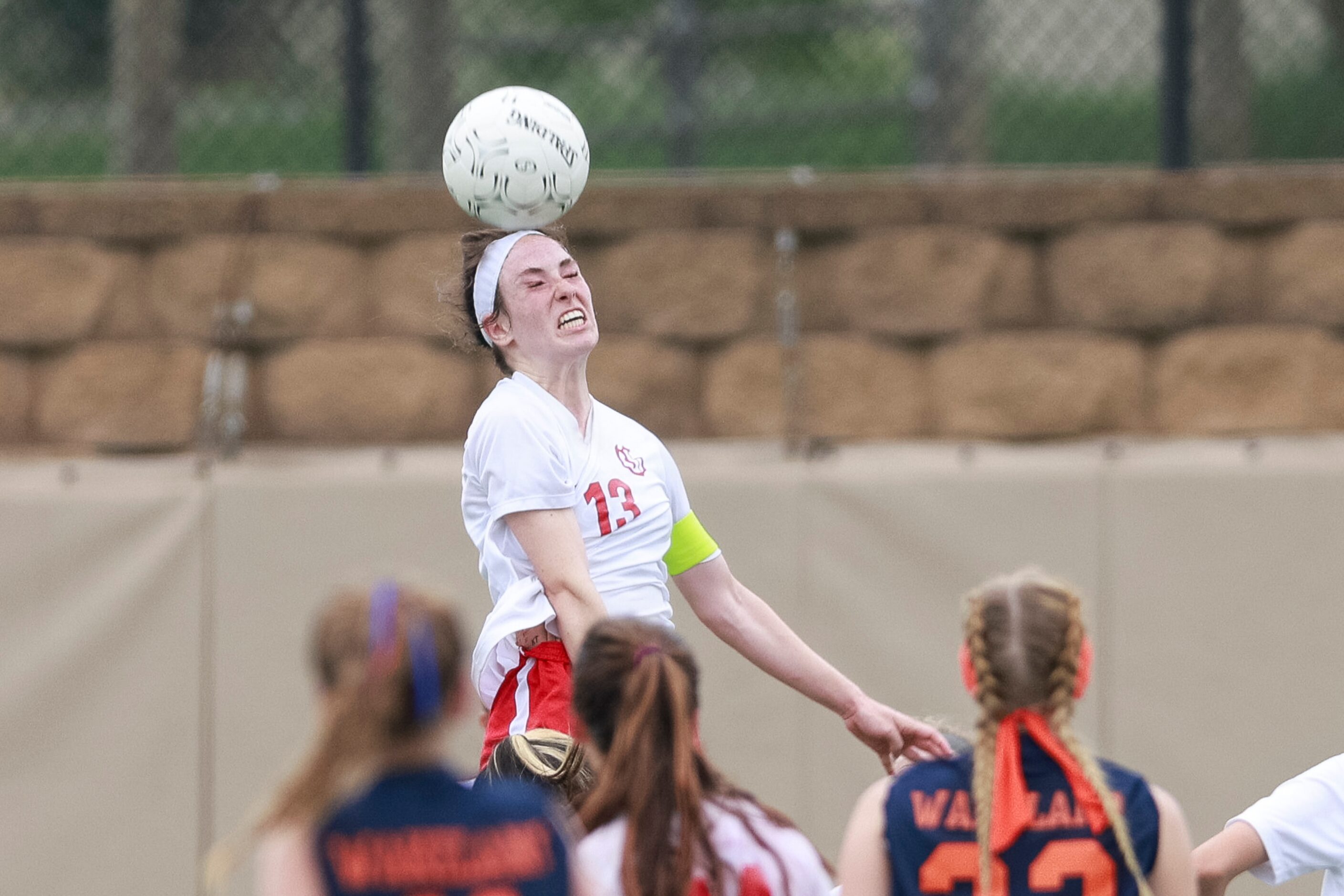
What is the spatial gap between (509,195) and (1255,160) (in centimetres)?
409

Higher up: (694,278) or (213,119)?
(213,119)

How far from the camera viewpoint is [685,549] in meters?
3.59

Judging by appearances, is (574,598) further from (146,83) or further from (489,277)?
(146,83)

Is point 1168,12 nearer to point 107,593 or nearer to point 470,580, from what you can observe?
point 470,580

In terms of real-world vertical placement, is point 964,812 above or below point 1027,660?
below

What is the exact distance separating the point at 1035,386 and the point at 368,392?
237 cm

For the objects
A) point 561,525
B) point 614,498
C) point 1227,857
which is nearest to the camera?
Answer: point 1227,857

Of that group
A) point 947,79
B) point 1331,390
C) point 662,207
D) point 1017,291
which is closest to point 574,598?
point 662,207

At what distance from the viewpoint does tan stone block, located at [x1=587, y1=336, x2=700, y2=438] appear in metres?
6.18

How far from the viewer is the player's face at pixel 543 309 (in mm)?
3377

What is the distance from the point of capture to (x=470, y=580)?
224 inches

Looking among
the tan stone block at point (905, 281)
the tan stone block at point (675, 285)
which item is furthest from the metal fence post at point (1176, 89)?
the tan stone block at point (675, 285)

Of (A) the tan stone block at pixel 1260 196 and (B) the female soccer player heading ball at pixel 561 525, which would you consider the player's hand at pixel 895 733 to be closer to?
(B) the female soccer player heading ball at pixel 561 525

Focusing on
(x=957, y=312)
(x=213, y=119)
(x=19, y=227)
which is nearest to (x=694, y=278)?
(x=957, y=312)
